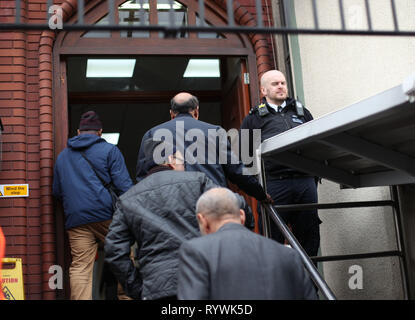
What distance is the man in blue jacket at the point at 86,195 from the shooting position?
5.20m

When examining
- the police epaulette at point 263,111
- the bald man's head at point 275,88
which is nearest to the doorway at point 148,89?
the bald man's head at point 275,88

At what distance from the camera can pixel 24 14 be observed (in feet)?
21.0

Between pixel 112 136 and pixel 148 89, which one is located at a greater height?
pixel 112 136

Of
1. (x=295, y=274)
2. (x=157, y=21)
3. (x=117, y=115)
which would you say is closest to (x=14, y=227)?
(x=157, y=21)

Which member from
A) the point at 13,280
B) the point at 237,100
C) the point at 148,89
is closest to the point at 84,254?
the point at 13,280

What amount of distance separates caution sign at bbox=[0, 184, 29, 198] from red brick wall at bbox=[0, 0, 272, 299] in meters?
0.04

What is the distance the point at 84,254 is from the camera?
17.4 ft

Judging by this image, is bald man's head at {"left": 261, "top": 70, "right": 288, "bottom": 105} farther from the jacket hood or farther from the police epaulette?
the jacket hood

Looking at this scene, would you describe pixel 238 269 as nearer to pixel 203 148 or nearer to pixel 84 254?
pixel 203 148

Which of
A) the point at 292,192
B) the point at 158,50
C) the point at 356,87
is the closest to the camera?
the point at 292,192

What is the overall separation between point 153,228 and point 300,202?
78.4 inches

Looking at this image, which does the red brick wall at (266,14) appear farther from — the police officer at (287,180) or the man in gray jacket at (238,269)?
the man in gray jacket at (238,269)
